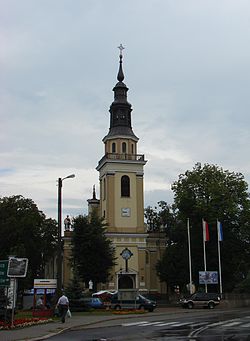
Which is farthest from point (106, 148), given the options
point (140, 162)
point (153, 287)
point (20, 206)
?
point (153, 287)

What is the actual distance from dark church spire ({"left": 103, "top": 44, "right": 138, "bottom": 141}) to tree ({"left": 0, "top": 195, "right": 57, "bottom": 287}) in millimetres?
14231

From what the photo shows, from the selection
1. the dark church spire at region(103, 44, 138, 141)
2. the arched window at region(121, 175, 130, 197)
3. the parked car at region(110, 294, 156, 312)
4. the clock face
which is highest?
the dark church spire at region(103, 44, 138, 141)

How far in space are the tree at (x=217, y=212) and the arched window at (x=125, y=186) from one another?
832 cm

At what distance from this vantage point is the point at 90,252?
2227 inches

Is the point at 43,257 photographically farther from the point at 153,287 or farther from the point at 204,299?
the point at 204,299

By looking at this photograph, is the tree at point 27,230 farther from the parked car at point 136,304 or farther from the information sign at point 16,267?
the information sign at point 16,267

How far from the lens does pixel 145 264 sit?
225 feet

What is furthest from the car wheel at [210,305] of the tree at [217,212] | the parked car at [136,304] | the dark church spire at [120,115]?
the dark church spire at [120,115]

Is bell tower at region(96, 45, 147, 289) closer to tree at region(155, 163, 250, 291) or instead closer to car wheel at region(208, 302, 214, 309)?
tree at region(155, 163, 250, 291)

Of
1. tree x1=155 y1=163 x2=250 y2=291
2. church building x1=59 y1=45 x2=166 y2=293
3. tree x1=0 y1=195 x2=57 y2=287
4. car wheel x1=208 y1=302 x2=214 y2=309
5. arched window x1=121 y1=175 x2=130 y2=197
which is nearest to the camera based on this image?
car wheel x1=208 y1=302 x2=214 y2=309

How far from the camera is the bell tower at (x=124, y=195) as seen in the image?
67062 millimetres

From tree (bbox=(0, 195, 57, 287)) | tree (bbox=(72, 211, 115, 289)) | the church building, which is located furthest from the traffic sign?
the church building

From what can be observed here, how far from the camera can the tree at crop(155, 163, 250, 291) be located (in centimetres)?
5928

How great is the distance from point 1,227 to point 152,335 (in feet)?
163
